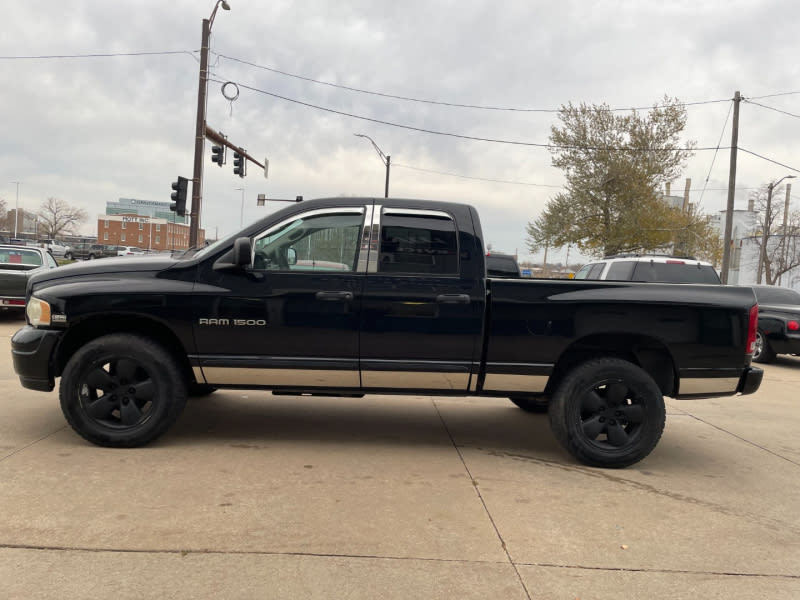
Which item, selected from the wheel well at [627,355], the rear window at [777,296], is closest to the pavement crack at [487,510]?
the wheel well at [627,355]

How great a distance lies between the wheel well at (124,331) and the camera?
458 cm

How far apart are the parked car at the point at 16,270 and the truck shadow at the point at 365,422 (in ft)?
25.3

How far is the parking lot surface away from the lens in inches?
109

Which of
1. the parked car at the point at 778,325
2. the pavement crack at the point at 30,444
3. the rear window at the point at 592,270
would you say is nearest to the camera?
the pavement crack at the point at 30,444

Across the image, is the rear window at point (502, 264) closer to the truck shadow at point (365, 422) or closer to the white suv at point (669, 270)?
the white suv at point (669, 270)

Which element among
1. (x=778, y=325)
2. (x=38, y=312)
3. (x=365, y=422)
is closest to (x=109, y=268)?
(x=38, y=312)

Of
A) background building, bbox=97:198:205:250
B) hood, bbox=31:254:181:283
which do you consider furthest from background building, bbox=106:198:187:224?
hood, bbox=31:254:181:283

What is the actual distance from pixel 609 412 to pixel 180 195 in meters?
15.7

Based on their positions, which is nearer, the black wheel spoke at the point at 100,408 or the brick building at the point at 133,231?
the black wheel spoke at the point at 100,408

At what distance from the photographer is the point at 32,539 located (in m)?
3.00

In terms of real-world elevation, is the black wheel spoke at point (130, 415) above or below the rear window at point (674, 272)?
below

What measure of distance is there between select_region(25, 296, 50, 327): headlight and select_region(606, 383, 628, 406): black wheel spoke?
413 centimetres

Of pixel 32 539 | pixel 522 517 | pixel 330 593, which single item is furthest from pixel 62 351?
pixel 522 517

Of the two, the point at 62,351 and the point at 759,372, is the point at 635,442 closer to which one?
the point at 759,372
